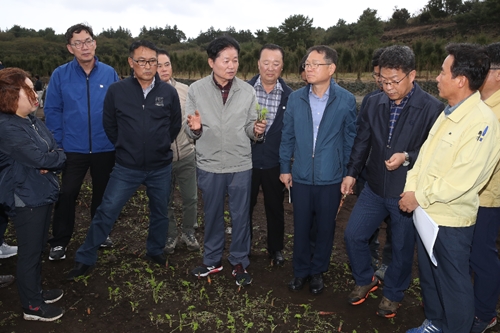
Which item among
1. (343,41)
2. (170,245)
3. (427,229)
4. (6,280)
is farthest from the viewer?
(343,41)

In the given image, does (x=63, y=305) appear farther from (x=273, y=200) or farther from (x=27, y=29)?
(x=27, y=29)

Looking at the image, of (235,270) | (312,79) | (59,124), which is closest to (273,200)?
(235,270)

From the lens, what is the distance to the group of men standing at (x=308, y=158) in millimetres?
2580

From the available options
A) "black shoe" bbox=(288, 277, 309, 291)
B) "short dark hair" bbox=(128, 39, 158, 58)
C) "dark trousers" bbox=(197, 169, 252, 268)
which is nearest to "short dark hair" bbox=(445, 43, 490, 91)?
"dark trousers" bbox=(197, 169, 252, 268)

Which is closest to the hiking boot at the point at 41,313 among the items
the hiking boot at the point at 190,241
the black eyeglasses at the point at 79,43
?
the hiking boot at the point at 190,241

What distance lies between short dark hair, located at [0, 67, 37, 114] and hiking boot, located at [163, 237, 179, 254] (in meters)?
2.07

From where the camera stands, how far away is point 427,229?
258cm

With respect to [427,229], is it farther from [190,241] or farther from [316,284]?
[190,241]

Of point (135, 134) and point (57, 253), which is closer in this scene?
point (135, 134)

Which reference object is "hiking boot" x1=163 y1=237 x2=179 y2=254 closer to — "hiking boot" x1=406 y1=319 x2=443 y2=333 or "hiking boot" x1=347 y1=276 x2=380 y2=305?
"hiking boot" x1=347 y1=276 x2=380 y2=305

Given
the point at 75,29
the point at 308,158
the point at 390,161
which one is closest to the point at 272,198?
the point at 308,158

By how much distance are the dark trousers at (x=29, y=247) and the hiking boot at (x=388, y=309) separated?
2.70m

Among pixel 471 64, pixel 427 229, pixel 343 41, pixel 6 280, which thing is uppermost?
pixel 343 41

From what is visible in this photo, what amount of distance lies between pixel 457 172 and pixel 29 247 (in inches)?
119
